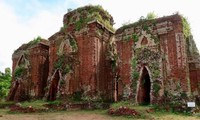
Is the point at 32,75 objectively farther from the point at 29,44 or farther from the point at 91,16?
the point at 91,16

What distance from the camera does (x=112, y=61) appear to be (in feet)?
56.8

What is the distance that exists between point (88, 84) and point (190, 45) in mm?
6812

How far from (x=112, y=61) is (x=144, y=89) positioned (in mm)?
3767

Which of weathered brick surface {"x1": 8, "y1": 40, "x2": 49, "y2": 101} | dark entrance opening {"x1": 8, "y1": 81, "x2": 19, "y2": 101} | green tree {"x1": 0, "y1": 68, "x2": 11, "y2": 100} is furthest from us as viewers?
green tree {"x1": 0, "y1": 68, "x2": 11, "y2": 100}

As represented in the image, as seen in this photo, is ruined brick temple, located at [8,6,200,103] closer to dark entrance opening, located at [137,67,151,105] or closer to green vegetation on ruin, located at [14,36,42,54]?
dark entrance opening, located at [137,67,151,105]

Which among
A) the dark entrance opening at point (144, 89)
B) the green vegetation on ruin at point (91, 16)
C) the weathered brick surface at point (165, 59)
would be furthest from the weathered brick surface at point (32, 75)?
the dark entrance opening at point (144, 89)

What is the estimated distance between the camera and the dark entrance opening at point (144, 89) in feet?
46.4

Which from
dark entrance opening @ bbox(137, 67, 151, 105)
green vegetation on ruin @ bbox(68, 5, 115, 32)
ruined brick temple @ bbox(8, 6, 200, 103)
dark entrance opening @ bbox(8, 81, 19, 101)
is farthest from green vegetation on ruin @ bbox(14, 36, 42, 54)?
dark entrance opening @ bbox(137, 67, 151, 105)

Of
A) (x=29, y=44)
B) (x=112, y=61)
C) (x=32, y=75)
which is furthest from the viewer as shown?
(x=29, y=44)

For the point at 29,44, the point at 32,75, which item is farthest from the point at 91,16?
the point at 29,44

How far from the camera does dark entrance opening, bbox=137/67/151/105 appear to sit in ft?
46.4

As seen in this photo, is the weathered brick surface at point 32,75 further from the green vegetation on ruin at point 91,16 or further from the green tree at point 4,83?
the green tree at point 4,83

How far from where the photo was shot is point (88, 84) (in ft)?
50.1

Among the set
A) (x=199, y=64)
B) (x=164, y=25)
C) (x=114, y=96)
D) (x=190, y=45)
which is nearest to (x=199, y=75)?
(x=199, y=64)
